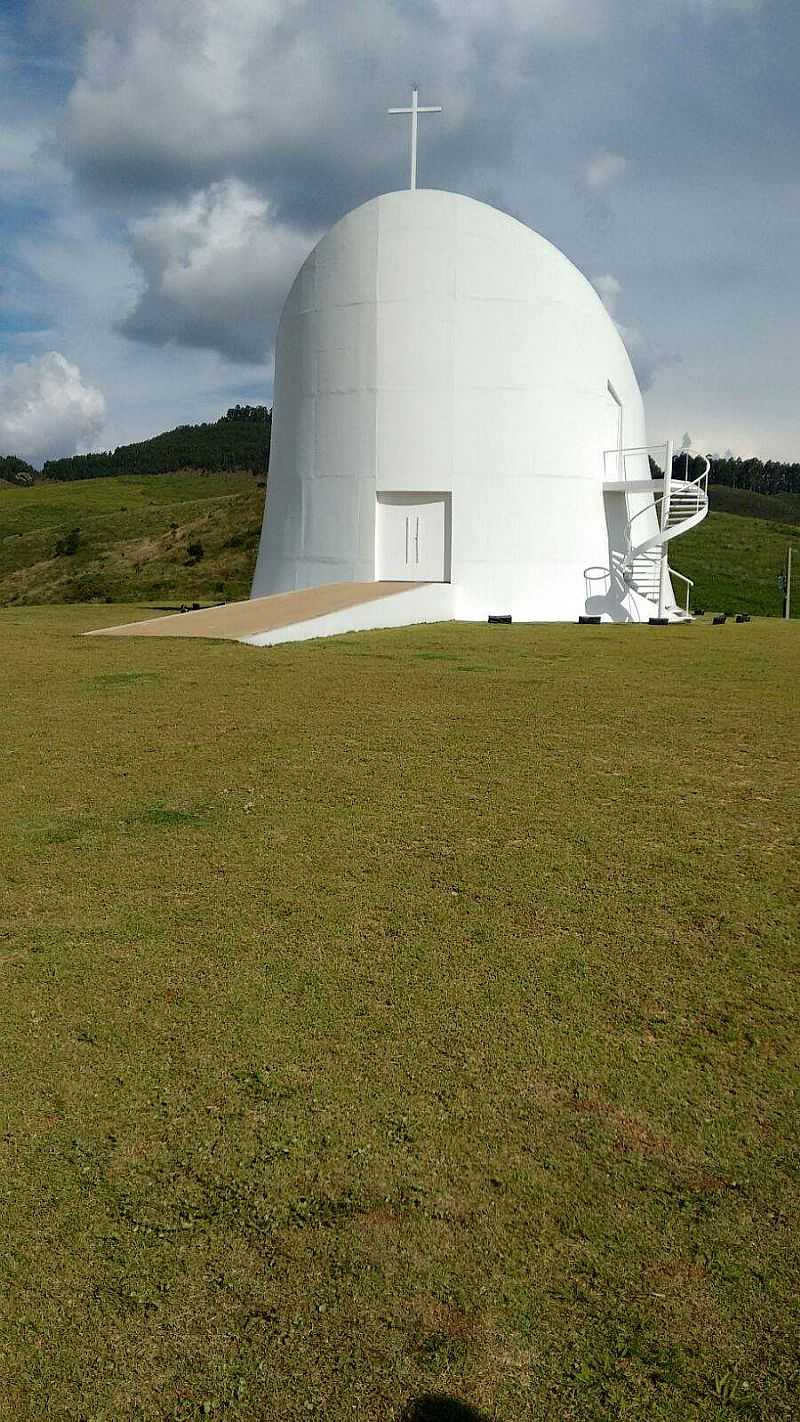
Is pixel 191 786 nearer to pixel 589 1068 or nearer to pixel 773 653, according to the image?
pixel 589 1068

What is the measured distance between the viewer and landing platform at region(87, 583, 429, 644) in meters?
15.9

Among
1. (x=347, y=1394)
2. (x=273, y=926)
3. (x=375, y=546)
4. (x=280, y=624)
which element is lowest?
(x=347, y=1394)

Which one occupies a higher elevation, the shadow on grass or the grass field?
the grass field

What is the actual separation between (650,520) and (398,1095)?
25.9 meters

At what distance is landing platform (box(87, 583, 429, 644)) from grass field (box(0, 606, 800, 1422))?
9.14 m

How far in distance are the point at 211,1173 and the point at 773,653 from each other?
14.4 m

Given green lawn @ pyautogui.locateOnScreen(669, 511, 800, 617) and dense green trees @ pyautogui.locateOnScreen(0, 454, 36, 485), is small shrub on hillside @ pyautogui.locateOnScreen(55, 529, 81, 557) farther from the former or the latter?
dense green trees @ pyautogui.locateOnScreen(0, 454, 36, 485)

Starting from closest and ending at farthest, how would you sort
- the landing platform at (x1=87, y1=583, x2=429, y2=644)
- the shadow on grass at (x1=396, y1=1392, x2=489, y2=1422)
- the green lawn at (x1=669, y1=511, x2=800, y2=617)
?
1. the shadow on grass at (x1=396, y1=1392, x2=489, y2=1422)
2. the landing platform at (x1=87, y1=583, x2=429, y2=644)
3. the green lawn at (x1=669, y1=511, x2=800, y2=617)

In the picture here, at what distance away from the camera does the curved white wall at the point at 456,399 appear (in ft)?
74.6

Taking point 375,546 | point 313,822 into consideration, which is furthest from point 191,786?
point 375,546

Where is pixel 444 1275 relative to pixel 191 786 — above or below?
below

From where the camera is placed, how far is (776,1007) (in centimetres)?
366

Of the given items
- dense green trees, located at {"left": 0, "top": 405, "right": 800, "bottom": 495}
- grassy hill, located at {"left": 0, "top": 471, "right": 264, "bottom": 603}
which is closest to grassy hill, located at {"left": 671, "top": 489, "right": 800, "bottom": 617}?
grassy hill, located at {"left": 0, "top": 471, "right": 264, "bottom": 603}

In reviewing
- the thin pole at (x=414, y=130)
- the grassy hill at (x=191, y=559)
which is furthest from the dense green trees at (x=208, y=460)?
the thin pole at (x=414, y=130)
